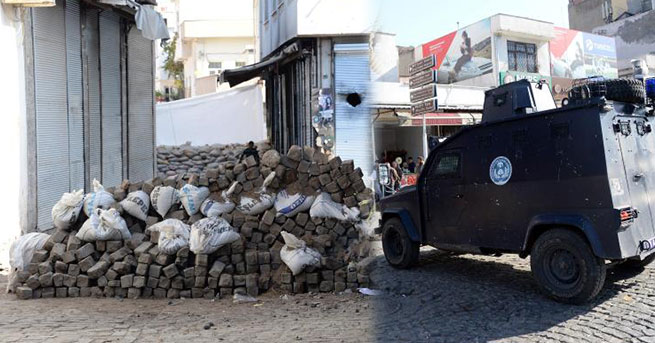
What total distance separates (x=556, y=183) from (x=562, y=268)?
0.87 m

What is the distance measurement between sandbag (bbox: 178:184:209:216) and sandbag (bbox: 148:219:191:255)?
1.02 ft

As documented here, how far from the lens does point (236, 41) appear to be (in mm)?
35219

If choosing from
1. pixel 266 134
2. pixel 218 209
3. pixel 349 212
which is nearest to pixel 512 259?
pixel 349 212

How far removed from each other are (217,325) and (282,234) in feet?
4.90

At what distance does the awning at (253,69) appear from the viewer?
14.2m

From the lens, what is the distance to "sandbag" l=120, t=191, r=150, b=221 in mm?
7105

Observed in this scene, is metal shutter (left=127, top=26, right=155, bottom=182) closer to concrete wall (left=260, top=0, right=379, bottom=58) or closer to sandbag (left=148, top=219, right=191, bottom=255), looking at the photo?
concrete wall (left=260, top=0, right=379, bottom=58)

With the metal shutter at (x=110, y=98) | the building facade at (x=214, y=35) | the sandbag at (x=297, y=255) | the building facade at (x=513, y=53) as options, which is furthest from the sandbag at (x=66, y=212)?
the building facade at (x=214, y=35)

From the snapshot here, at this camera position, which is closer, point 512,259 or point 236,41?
point 512,259

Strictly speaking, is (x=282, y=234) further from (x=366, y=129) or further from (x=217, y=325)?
(x=366, y=129)

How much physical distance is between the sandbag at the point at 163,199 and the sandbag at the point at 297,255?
72.4 inches

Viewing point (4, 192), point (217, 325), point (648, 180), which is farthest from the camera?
point (4, 192)

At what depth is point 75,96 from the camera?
10750 mm

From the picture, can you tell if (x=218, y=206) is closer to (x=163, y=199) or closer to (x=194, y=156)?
(x=163, y=199)
